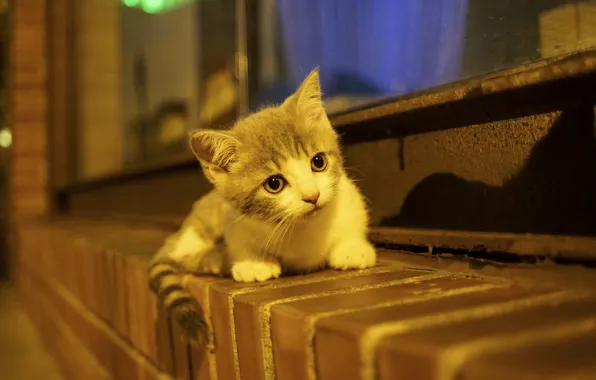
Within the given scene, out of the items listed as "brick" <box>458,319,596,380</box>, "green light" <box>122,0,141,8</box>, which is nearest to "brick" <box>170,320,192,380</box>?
"brick" <box>458,319,596,380</box>

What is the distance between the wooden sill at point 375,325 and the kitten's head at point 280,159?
16 centimetres

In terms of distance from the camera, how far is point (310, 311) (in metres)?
0.64

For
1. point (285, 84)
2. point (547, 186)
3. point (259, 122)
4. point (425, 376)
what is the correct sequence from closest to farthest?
point (425, 376)
point (547, 186)
point (259, 122)
point (285, 84)

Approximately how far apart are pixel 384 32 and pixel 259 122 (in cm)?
63

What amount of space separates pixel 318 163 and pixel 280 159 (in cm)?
9

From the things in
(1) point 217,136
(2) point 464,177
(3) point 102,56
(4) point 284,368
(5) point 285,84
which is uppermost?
(3) point 102,56

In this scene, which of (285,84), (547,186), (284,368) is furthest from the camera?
(285,84)

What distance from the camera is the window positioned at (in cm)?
112

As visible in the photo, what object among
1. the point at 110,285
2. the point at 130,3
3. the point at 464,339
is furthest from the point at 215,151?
the point at 130,3

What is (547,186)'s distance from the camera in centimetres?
83

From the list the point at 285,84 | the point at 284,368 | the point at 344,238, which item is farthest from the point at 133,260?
the point at 285,84

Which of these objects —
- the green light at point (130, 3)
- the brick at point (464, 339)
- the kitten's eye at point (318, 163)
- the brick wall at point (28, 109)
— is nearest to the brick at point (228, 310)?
the kitten's eye at point (318, 163)

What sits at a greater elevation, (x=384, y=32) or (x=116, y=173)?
(x=384, y=32)

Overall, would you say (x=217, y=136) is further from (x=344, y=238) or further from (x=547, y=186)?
(x=547, y=186)
